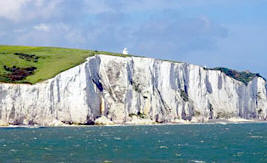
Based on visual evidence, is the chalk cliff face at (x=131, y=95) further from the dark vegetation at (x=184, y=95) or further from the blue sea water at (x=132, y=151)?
the blue sea water at (x=132, y=151)

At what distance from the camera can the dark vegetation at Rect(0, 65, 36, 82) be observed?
9875cm

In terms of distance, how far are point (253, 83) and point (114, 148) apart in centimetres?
9604

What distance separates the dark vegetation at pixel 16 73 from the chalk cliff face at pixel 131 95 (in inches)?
261

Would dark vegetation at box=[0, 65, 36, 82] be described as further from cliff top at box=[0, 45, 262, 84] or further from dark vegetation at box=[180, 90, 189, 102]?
dark vegetation at box=[180, 90, 189, 102]

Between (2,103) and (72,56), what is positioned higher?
(72,56)

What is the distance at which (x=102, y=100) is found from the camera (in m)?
101

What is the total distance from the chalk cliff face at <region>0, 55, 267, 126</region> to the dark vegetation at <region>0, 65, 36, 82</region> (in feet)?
21.7

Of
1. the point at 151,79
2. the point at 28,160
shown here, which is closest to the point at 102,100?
the point at 151,79

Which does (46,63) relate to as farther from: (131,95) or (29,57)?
(131,95)

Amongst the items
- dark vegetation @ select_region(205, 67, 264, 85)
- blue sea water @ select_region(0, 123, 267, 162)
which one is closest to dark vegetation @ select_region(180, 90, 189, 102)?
dark vegetation @ select_region(205, 67, 264, 85)

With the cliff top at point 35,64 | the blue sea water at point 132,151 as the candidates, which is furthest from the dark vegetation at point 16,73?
the blue sea water at point 132,151

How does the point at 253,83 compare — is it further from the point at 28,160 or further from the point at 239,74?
the point at 28,160

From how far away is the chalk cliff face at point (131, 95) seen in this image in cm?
9175

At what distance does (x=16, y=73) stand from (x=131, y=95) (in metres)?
23.1
